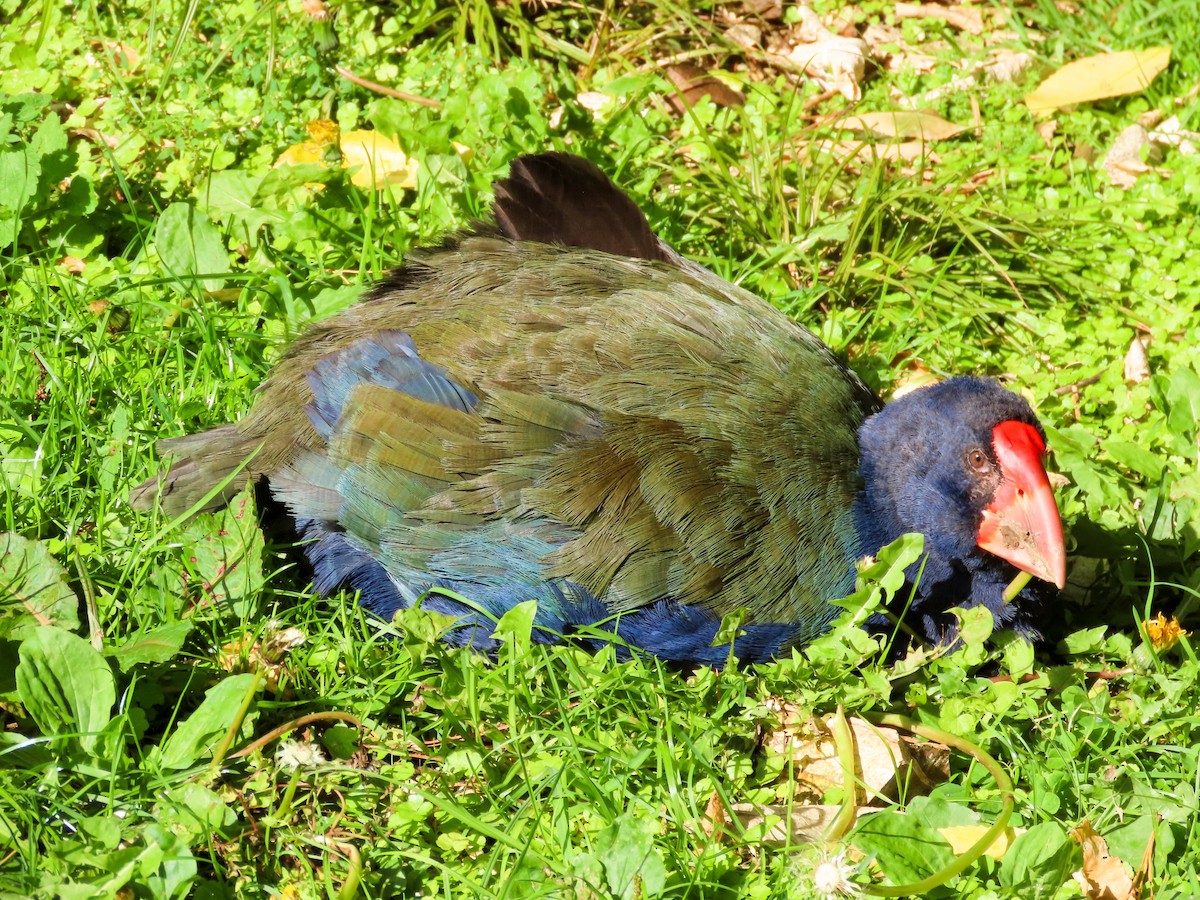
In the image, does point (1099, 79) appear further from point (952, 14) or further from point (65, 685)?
point (65, 685)

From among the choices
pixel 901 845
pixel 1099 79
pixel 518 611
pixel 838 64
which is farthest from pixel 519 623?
pixel 1099 79

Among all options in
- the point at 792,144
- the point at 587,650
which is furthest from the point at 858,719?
the point at 792,144

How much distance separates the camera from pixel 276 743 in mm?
2541

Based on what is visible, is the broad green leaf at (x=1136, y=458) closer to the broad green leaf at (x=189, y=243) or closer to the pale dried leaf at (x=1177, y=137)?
the pale dried leaf at (x=1177, y=137)

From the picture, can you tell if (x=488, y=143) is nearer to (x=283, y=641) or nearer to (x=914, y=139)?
(x=914, y=139)

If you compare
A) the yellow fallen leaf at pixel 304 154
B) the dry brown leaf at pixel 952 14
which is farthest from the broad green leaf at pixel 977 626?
the dry brown leaf at pixel 952 14

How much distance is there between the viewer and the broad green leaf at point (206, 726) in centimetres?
237

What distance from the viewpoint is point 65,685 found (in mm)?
2379

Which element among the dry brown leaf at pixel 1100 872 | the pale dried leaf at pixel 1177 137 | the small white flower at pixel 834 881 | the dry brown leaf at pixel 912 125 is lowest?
the dry brown leaf at pixel 1100 872

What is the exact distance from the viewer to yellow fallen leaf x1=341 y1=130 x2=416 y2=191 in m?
3.95

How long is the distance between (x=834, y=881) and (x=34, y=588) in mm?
1699

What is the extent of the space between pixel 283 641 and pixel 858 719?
1.25 meters

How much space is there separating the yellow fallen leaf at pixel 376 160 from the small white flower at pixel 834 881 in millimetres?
2523

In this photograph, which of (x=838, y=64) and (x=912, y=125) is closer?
(x=912, y=125)
